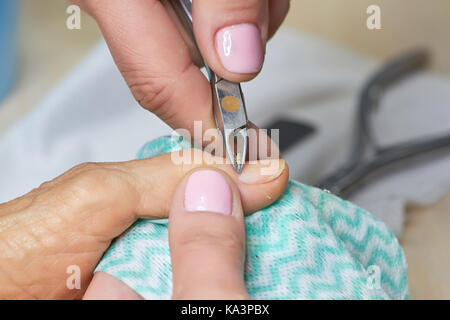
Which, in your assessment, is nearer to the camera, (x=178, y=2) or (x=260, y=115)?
(x=178, y=2)

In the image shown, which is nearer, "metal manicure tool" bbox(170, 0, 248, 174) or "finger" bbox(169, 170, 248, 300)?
"finger" bbox(169, 170, 248, 300)

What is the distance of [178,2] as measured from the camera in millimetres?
466

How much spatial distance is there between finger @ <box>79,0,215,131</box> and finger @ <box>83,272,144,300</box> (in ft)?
0.48

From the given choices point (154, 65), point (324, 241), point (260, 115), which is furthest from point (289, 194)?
point (260, 115)

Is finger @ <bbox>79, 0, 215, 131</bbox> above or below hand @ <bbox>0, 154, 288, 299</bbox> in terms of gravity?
above

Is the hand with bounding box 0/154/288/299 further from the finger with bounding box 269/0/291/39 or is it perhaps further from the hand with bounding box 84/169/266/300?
the finger with bounding box 269/0/291/39

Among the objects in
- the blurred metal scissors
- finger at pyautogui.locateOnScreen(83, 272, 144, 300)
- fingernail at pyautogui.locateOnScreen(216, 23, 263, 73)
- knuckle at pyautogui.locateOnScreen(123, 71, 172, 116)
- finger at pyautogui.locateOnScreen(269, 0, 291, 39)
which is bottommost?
finger at pyautogui.locateOnScreen(83, 272, 144, 300)

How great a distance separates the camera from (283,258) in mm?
387

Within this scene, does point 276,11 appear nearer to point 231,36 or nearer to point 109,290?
point 231,36

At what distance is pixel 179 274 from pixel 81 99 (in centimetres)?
51

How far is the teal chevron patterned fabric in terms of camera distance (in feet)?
1.22

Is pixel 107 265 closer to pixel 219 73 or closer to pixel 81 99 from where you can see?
pixel 219 73

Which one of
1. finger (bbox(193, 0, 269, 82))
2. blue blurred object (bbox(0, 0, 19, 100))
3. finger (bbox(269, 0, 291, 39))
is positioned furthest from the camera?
blue blurred object (bbox(0, 0, 19, 100))

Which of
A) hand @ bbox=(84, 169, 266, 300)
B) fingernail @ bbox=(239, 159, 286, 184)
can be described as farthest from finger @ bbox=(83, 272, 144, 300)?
fingernail @ bbox=(239, 159, 286, 184)
